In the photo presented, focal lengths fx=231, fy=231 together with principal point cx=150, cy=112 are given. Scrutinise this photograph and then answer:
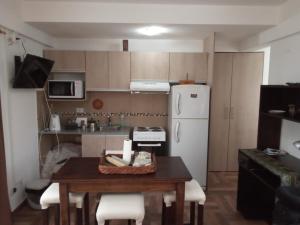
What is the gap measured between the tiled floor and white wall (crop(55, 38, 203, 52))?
2490 millimetres

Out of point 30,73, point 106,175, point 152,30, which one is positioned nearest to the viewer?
point 106,175

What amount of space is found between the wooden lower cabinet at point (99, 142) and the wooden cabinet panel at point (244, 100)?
2.07 meters

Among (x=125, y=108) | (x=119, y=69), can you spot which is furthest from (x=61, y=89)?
(x=125, y=108)

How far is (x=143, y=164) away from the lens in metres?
2.16

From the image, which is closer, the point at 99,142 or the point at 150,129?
the point at 99,142

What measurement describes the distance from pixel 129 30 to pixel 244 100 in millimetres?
2406

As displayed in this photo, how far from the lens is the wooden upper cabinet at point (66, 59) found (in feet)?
12.5

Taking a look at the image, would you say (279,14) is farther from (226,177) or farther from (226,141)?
(226,177)

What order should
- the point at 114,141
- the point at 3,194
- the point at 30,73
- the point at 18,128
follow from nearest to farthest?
the point at 3,194 < the point at 30,73 < the point at 18,128 < the point at 114,141

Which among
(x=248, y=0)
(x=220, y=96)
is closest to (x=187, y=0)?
(x=248, y=0)

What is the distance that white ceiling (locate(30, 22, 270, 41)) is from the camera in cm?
324

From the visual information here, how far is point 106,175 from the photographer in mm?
2031

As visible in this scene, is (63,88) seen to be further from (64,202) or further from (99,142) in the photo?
(64,202)

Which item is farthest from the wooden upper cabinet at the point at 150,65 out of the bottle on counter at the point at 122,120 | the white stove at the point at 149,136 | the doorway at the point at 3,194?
the doorway at the point at 3,194
